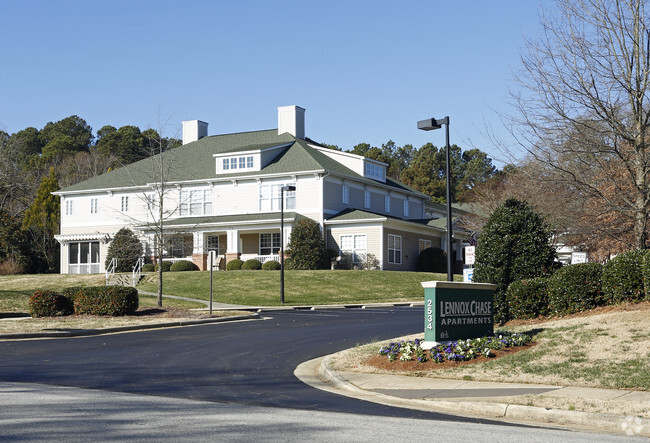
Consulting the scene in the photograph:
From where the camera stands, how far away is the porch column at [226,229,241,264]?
1898 inches

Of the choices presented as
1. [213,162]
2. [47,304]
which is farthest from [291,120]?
[47,304]

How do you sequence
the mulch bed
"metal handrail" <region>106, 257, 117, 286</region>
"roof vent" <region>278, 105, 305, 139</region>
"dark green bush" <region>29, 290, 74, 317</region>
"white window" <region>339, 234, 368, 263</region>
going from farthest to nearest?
1. "roof vent" <region>278, 105, 305, 139</region>
2. "metal handrail" <region>106, 257, 117, 286</region>
3. "white window" <region>339, 234, 368, 263</region>
4. "dark green bush" <region>29, 290, 74, 317</region>
5. the mulch bed

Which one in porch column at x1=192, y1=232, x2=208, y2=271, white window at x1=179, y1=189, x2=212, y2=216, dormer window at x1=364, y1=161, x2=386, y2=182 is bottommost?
porch column at x1=192, y1=232, x2=208, y2=271

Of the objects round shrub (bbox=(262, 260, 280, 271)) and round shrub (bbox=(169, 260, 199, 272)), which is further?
round shrub (bbox=(169, 260, 199, 272))

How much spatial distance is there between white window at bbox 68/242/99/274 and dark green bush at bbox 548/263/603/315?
139 feet

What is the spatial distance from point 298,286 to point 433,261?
13698 millimetres

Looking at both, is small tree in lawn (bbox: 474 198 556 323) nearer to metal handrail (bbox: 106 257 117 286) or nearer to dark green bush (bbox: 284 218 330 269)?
dark green bush (bbox: 284 218 330 269)

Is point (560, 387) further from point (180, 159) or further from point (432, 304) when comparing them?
point (180, 159)

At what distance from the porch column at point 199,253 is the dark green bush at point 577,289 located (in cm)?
3364

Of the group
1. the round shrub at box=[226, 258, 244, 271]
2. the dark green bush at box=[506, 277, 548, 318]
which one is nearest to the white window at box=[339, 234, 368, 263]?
the round shrub at box=[226, 258, 244, 271]

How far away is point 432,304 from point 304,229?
3127 cm

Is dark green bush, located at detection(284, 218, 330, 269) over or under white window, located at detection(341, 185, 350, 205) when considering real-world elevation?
under

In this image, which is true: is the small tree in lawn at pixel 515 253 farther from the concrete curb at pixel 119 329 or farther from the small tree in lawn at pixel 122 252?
the small tree in lawn at pixel 122 252

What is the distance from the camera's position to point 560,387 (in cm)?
1120
